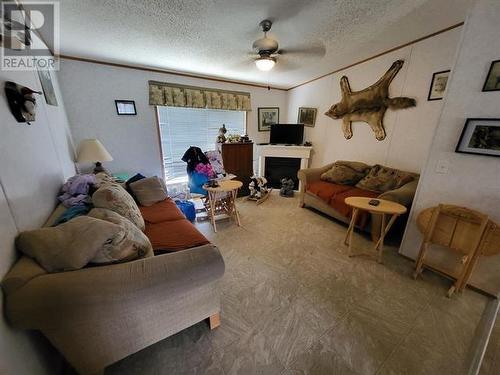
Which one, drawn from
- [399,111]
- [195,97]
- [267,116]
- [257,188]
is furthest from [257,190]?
[399,111]

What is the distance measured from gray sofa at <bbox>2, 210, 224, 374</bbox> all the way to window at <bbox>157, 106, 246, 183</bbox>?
3113mm

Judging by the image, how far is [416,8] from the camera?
1.71 meters

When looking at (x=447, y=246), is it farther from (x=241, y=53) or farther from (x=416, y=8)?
(x=241, y=53)

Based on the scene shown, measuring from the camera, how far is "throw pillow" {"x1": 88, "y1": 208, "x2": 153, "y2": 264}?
94cm

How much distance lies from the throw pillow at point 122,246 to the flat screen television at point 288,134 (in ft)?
12.1

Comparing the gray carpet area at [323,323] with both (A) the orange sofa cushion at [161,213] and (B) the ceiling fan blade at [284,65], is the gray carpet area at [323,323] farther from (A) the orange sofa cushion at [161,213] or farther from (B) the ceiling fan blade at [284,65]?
(B) the ceiling fan blade at [284,65]

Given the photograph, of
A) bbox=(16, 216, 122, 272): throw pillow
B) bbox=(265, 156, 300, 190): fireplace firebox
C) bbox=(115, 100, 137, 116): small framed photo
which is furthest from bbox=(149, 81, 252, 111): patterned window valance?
bbox=(16, 216, 122, 272): throw pillow

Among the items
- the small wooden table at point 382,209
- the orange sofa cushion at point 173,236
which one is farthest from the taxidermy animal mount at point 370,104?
the orange sofa cushion at point 173,236

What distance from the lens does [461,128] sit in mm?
1545

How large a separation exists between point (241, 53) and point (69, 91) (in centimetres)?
261

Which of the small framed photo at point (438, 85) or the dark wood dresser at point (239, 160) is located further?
the dark wood dresser at point (239, 160)

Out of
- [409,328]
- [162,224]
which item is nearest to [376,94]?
[409,328]

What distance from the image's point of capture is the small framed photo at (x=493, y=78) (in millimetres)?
1350

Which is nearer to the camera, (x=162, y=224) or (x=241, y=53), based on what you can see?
(x=162, y=224)
